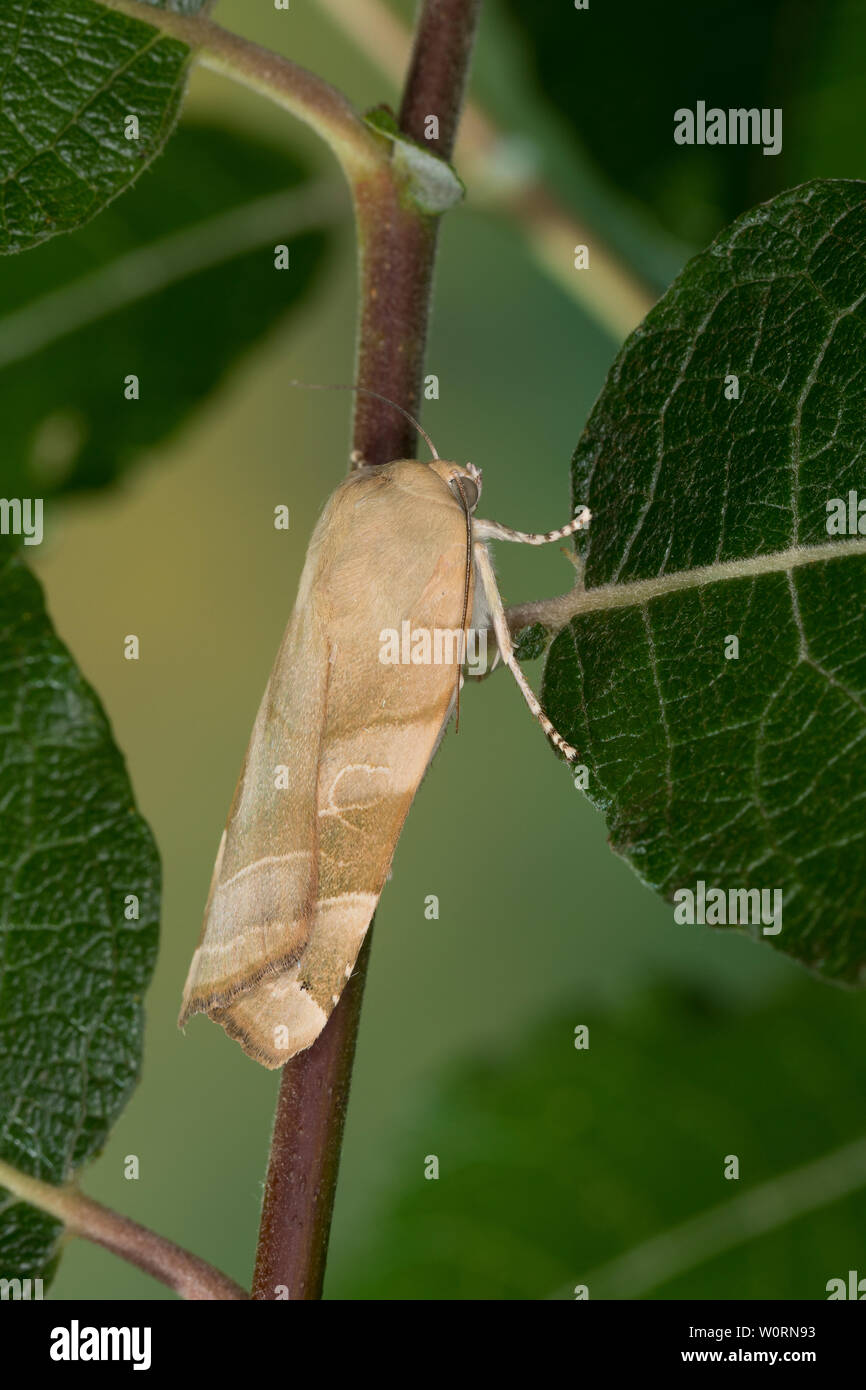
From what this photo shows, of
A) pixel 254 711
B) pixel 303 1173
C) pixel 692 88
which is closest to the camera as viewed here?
pixel 303 1173

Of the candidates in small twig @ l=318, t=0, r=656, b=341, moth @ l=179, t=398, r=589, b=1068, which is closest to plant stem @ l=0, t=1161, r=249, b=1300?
moth @ l=179, t=398, r=589, b=1068

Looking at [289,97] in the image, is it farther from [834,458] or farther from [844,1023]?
[844,1023]

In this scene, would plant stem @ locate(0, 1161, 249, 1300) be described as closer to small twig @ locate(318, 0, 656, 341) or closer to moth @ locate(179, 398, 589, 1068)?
moth @ locate(179, 398, 589, 1068)

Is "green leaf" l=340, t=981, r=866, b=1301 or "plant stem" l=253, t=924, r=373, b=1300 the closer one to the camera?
"plant stem" l=253, t=924, r=373, b=1300

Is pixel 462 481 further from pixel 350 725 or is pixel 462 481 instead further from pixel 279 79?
pixel 279 79

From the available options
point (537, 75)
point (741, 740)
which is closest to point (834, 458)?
point (741, 740)

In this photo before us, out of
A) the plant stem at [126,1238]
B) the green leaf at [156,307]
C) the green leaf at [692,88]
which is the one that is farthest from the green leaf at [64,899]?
the green leaf at [692,88]

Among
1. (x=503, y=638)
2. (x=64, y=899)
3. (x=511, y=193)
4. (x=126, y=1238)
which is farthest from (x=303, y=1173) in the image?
(x=511, y=193)
